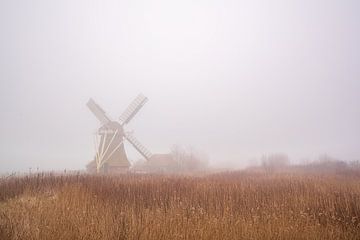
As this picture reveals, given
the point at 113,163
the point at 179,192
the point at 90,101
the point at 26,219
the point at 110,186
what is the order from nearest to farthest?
the point at 26,219
the point at 179,192
the point at 110,186
the point at 113,163
the point at 90,101

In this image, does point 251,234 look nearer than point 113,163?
Yes

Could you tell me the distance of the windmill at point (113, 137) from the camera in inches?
1055

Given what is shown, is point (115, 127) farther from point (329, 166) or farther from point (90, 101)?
point (329, 166)

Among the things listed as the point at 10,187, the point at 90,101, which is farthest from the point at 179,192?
the point at 90,101

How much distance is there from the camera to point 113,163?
27234mm

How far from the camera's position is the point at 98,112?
28656 mm

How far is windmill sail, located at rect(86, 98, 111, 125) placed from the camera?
2825cm

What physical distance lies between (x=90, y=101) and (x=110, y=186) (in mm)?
21145

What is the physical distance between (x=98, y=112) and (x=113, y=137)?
3389 millimetres

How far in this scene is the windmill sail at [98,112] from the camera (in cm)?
2825

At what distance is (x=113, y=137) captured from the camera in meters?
27.0

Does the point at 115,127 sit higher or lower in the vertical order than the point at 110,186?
higher

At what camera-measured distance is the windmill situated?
2680 centimetres

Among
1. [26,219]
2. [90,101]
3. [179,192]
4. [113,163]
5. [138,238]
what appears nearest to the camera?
[138,238]
